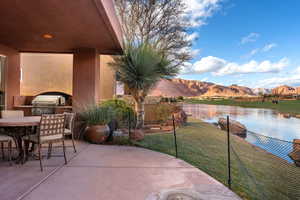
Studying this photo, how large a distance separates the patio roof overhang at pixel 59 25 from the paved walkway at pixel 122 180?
2.56 meters

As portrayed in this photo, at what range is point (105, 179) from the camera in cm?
243

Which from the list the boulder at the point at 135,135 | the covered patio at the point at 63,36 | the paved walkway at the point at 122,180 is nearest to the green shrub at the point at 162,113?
the boulder at the point at 135,135

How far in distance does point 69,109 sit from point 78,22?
9.15ft

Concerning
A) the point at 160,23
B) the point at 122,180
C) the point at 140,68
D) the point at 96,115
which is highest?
the point at 160,23

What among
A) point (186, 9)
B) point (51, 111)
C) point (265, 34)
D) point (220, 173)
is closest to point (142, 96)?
point (51, 111)

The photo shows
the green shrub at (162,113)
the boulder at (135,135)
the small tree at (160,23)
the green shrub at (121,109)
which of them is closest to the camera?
the boulder at (135,135)

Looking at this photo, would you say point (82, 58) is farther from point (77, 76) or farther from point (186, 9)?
point (186, 9)

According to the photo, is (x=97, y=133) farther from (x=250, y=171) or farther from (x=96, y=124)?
(x=250, y=171)

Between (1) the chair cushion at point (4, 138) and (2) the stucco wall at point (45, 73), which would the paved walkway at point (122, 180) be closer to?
(1) the chair cushion at point (4, 138)

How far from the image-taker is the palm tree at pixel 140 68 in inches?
204

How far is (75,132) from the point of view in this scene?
16.1 feet

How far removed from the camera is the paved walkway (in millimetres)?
2041

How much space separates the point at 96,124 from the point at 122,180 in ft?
7.73

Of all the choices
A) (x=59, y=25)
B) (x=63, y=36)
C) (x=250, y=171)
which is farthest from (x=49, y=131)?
(x=250, y=171)
